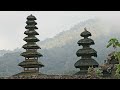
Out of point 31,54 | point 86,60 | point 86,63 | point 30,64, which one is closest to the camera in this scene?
point 86,63

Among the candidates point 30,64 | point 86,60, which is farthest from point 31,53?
point 86,60

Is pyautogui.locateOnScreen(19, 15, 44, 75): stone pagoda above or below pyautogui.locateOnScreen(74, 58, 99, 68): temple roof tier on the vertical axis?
above

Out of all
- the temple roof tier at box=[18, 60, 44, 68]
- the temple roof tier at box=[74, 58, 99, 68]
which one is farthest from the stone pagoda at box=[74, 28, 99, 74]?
the temple roof tier at box=[18, 60, 44, 68]

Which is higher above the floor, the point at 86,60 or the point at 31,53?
the point at 31,53

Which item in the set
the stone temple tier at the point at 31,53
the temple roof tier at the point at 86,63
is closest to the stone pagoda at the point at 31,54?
the stone temple tier at the point at 31,53

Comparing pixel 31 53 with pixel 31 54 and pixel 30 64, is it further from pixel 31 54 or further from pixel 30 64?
pixel 30 64

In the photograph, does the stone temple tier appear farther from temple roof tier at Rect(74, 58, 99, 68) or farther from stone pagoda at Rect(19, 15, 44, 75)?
temple roof tier at Rect(74, 58, 99, 68)

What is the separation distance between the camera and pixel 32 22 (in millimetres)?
47250

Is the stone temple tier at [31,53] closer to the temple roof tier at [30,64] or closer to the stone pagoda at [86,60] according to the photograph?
the temple roof tier at [30,64]
